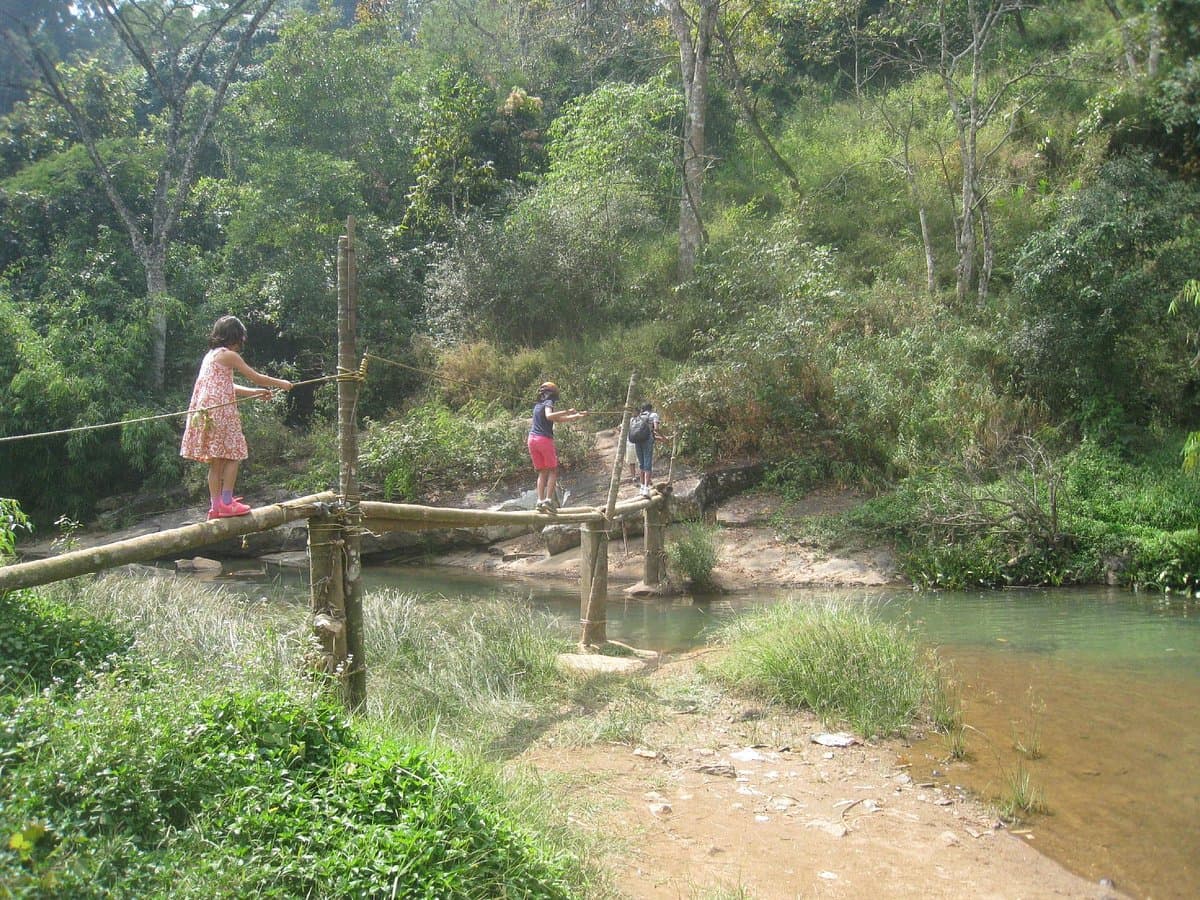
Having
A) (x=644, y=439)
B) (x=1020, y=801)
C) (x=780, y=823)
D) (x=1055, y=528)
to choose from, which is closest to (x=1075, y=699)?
(x=1020, y=801)

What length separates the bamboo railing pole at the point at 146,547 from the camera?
14.3ft

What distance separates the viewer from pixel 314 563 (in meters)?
5.53

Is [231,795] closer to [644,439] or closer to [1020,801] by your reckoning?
[1020,801]

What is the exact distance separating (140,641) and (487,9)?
30.6 m

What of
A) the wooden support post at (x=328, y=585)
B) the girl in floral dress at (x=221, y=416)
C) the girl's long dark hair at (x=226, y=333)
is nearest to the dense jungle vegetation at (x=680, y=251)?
the wooden support post at (x=328, y=585)

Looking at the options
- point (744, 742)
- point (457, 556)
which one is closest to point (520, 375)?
point (457, 556)

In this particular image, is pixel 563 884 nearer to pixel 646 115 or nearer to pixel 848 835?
pixel 848 835

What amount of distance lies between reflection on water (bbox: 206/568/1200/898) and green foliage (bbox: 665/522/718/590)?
1.13 feet

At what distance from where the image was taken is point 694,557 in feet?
43.1

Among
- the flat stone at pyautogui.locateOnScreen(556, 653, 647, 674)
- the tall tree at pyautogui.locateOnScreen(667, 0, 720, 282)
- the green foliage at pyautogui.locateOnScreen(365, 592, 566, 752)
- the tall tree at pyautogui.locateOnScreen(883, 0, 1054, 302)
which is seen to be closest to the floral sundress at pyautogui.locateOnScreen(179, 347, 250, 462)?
the green foliage at pyautogui.locateOnScreen(365, 592, 566, 752)

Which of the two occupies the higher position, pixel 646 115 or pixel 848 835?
pixel 646 115

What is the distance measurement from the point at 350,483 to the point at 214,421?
3.11ft

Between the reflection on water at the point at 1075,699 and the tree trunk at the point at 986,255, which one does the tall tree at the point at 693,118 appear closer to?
the tree trunk at the point at 986,255

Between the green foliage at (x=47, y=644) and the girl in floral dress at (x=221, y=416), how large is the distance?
3.58ft
